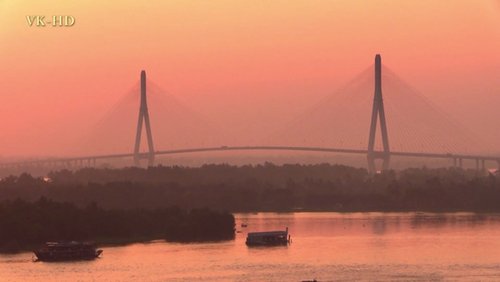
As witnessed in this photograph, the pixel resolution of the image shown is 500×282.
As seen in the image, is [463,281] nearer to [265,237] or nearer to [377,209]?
[265,237]

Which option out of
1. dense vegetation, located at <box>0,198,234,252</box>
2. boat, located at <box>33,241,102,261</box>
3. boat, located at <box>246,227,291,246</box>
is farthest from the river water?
dense vegetation, located at <box>0,198,234,252</box>

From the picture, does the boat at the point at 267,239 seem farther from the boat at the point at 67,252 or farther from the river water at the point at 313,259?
the boat at the point at 67,252

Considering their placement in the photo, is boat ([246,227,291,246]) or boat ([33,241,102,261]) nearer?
boat ([33,241,102,261])

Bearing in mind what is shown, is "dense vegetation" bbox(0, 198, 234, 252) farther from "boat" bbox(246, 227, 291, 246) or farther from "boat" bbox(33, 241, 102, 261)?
"boat" bbox(33, 241, 102, 261)

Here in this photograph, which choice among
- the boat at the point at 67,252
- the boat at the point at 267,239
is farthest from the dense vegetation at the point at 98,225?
the boat at the point at 67,252

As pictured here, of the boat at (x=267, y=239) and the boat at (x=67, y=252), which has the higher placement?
the boat at (x=267, y=239)

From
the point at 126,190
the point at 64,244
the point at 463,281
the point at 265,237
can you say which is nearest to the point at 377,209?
the point at 126,190
